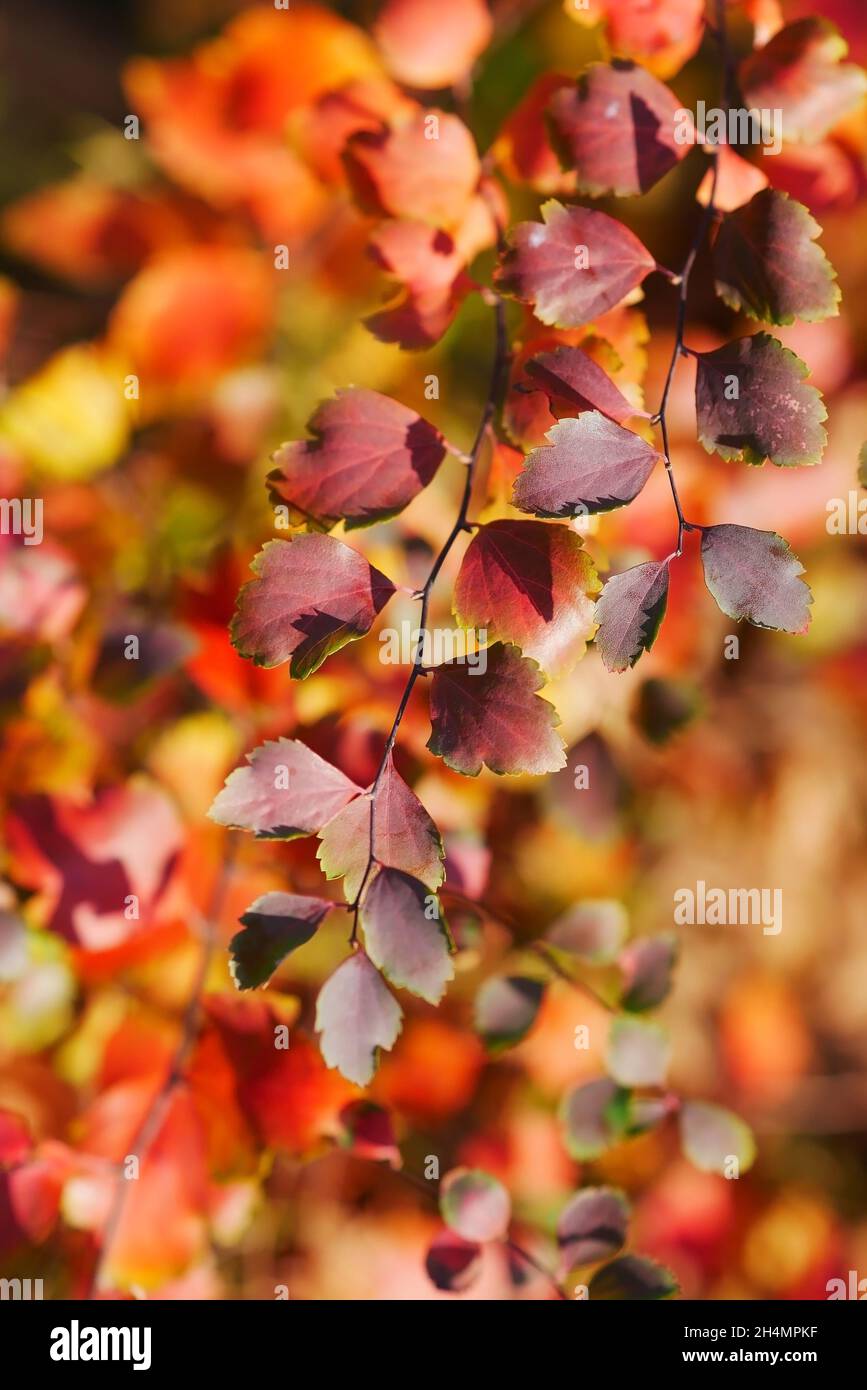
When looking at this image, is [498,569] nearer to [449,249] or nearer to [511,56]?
[449,249]

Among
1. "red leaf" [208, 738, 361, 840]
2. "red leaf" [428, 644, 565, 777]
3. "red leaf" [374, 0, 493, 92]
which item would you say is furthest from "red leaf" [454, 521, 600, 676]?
"red leaf" [374, 0, 493, 92]

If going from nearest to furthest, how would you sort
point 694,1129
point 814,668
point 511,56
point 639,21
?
point 639,21
point 694,1129
point 511,56
point 814,668

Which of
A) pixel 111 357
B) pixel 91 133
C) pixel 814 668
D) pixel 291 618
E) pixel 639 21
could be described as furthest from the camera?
pixel 91 133

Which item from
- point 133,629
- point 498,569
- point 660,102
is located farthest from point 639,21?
point 133,629

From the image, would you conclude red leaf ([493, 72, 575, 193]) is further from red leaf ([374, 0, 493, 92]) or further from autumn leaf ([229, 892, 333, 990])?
autumn leaf ([229, 892, 333, 990])

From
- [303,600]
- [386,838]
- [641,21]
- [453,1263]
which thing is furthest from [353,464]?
[453,1263]

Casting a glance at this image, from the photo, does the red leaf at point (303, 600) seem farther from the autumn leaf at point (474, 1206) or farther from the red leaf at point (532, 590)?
the autumn leaf at point (474, 1206)
